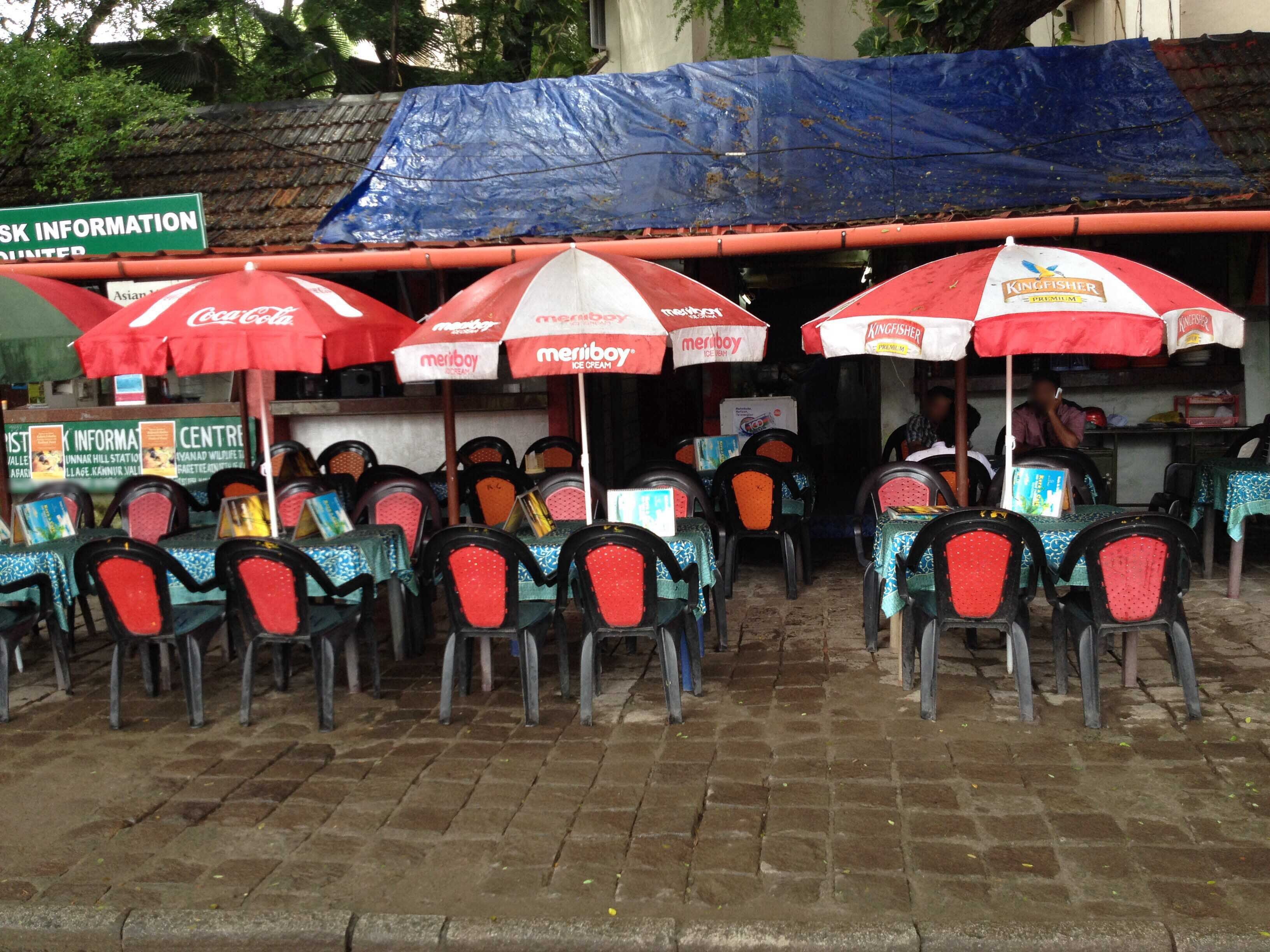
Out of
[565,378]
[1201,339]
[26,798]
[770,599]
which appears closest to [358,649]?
[26,798]

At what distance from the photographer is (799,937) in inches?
143

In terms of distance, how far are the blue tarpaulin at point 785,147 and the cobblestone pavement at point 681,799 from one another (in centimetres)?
436

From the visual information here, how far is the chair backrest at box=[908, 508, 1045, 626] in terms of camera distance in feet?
17.4

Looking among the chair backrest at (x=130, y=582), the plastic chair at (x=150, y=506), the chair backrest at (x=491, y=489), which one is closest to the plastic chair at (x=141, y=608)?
the chair backrest at (x=130, y=582)

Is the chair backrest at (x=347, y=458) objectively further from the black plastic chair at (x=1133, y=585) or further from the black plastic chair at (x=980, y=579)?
the black plastic chair at (x=1133, y=585)

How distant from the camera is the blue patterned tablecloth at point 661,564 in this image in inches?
234

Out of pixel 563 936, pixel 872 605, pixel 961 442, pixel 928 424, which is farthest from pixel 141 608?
pixel 928 424

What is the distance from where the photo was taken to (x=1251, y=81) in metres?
10.2

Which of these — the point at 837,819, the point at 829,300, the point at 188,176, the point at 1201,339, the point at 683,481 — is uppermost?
the point at 188,176

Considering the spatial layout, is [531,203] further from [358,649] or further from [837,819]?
[837,819]

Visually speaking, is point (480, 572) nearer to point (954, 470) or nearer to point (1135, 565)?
point (1135, 565)

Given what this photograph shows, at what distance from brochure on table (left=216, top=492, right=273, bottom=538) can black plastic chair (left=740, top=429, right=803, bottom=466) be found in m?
4.29

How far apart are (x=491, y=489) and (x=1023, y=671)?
14.8ft

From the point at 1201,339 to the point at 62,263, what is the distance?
8.68 m
